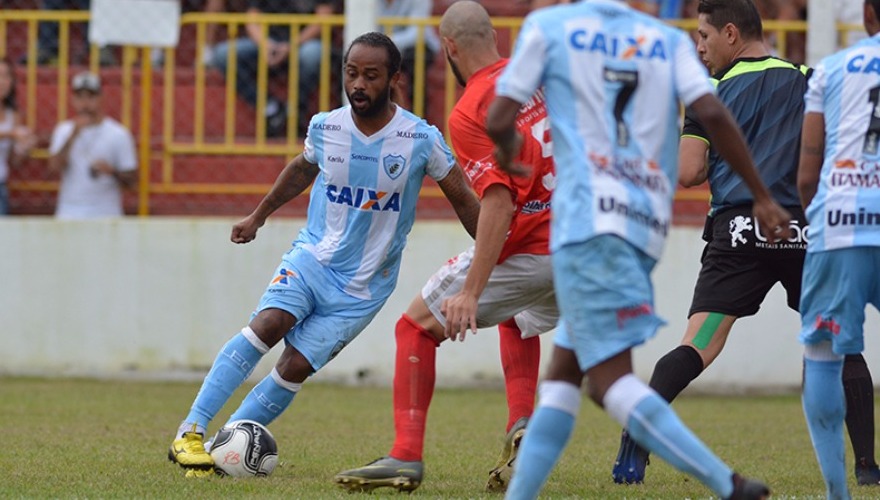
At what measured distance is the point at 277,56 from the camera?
12.3 metres

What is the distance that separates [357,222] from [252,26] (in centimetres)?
582

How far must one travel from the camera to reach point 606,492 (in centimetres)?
634

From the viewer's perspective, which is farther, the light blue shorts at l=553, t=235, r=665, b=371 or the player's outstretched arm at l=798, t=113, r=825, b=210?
the player's outstretched arm at l=798, t=113, r=825, b=210

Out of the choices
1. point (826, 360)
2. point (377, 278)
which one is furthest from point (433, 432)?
point (826, 360)

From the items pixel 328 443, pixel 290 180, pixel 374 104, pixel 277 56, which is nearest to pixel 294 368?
pixel 290 180

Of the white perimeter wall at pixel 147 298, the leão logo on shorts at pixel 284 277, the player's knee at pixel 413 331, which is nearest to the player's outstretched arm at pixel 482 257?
the player's knee at pixel 413 331

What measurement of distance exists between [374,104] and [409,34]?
5.80 meters

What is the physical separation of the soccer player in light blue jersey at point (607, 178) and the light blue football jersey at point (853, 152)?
0.60 metres

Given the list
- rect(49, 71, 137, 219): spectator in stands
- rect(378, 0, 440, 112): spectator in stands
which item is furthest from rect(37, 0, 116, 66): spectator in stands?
rect(378, 0, 440, 112): spectator in stands

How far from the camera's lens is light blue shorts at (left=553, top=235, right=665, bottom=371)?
4711 mm

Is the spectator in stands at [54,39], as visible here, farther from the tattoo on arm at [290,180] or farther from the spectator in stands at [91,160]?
the tattoo on arm at [290,180]

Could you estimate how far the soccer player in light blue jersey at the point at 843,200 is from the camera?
5398 mm

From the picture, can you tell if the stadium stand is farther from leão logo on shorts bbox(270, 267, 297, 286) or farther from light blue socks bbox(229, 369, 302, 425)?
light blue socks bbox(229, 369, 302, 425)

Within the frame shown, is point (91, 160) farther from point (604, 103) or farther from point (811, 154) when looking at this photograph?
point (604, 103)
